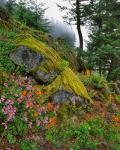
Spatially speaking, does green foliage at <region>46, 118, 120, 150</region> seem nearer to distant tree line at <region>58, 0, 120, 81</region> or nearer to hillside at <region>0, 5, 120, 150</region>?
hillside at <region>0, 5, 120, 150</region>

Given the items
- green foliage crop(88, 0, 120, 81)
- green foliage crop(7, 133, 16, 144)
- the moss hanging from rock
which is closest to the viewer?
green foliage crop(7, 133, 16, 144)

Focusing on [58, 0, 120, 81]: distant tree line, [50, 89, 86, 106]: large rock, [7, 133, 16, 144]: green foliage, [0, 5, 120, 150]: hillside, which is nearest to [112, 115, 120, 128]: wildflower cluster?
[0, 5, 120, 150]: hillside

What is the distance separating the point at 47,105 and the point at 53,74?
144 cm

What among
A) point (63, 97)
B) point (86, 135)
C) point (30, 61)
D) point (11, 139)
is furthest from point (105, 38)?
point (11, 139)

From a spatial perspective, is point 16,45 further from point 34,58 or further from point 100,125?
point 100,125

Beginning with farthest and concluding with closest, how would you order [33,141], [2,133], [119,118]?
[119,118]
[33,141]
[2,133]

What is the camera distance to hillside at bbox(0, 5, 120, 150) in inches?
290

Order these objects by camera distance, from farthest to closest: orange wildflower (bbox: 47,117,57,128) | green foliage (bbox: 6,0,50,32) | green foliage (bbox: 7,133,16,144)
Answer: green foliage (bbox: 6,0,50,32), orange wildflower (bbox: 47,117,57,128), green foliage (bbox: 7,133,16,144)

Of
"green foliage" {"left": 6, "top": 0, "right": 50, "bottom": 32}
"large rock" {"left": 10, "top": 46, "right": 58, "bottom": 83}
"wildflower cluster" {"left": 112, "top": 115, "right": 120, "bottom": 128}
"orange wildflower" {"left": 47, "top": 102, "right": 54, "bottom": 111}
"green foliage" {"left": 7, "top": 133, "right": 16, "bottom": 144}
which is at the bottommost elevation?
"wildflower cluster" {"left": 112, "top": 115, "right": 120, "bottom": 128}

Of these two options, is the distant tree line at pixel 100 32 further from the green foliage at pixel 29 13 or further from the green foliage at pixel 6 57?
the green foliage at pixel 6 57

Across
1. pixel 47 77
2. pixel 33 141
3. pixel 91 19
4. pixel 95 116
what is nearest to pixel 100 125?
pixel 95 116

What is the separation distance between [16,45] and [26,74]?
0.95m

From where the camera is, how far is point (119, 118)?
437 inches

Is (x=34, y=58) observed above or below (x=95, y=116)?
above
